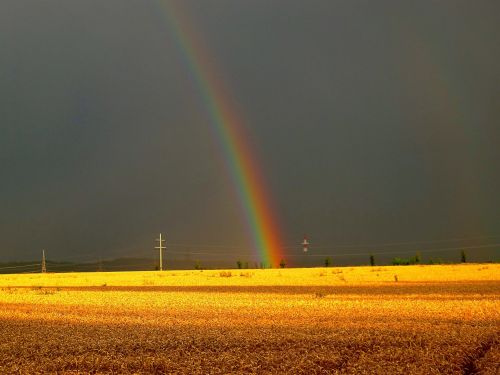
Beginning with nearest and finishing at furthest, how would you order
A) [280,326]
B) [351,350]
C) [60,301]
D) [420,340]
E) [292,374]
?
[292,374], [351,350], [420,340], [280,326], [60,301]

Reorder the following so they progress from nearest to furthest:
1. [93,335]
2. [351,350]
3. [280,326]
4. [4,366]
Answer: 1. [4,366]
2. [351,350]
3. [93,335]
4. [280,326]

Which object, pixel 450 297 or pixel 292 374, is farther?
pixel 450 297

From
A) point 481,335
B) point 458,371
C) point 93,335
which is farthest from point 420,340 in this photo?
point 93,335

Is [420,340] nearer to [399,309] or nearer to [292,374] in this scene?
[292,374]

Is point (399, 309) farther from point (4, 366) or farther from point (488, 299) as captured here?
point (4, 366)

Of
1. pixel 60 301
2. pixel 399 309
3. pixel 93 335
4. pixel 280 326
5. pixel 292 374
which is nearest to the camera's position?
pixel 292 374

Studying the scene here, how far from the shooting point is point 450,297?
26234 mm

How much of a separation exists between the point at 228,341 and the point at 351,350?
2.73 m

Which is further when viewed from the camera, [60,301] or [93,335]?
[60,301]

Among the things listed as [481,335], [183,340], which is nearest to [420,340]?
[481,335]

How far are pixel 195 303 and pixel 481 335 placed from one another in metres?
13.2

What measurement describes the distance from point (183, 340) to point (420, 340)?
16.5 ft

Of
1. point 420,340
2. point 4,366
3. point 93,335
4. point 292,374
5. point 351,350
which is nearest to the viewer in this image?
point 292,374

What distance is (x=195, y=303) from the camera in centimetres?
2483
